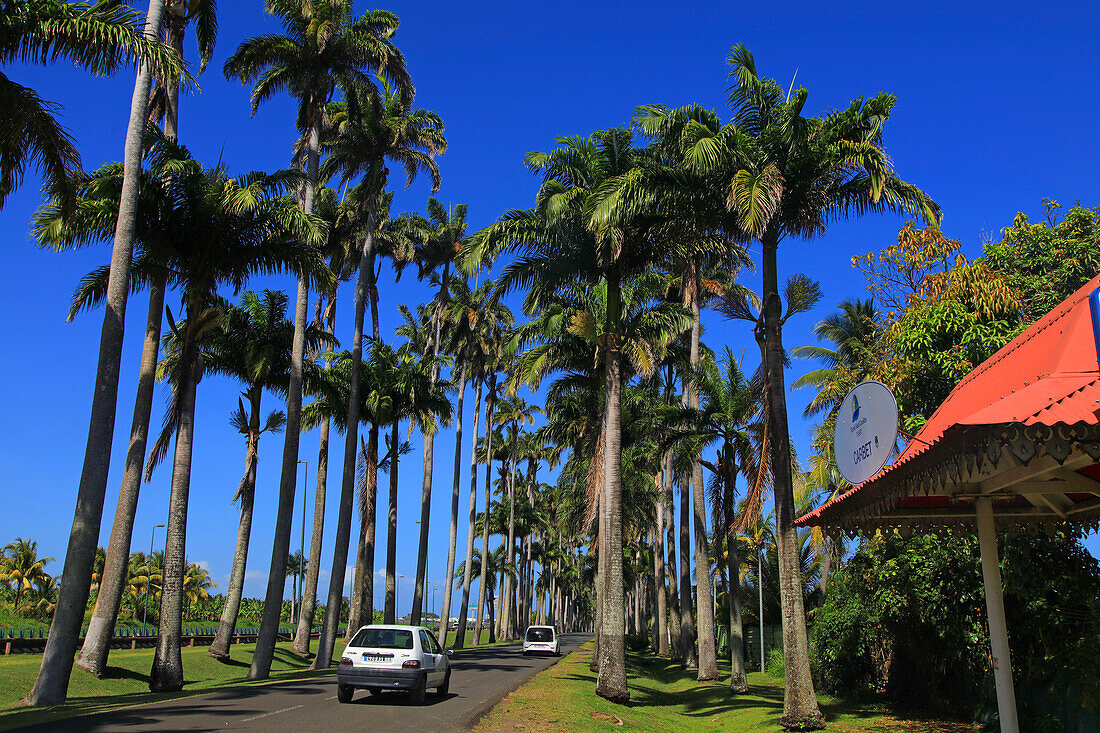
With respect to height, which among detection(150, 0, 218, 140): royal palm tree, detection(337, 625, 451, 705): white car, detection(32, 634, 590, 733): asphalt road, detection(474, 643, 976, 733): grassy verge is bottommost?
detection(474, 643, 976, 733): grassy verge

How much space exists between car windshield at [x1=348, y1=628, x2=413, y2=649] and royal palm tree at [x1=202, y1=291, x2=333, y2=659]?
686 inches

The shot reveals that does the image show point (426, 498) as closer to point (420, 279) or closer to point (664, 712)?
point (420, 279)

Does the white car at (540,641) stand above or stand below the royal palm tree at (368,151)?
below

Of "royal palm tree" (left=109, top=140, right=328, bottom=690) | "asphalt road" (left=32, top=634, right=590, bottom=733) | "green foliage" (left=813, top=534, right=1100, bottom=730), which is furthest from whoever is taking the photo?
"royal palm tree" (left=109, top=140, right=328, bottom=690)

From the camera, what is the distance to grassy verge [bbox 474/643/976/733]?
568 inches

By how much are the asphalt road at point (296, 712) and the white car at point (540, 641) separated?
75.8ft

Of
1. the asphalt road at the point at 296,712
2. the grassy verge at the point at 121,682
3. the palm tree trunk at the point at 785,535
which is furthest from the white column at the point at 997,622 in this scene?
the grassy verge at the point at 121,682

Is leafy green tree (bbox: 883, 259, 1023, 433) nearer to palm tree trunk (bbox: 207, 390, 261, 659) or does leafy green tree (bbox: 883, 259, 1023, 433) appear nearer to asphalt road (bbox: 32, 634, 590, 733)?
asphalt road (bbox: 32, 634, 590, 733)

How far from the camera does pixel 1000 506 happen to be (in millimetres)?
11461

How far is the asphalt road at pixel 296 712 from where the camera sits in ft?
36.9

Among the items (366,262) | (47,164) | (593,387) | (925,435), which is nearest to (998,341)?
(925,435)

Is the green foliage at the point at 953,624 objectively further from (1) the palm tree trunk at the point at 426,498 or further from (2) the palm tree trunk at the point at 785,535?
(1) the palm tree trunk at the point at 426,498

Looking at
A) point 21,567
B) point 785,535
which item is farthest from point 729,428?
point 21,567

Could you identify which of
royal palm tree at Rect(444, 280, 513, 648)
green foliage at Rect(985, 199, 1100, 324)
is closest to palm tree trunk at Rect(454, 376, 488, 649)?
royal palm tree at Rect(444, 280, 513, 648)
